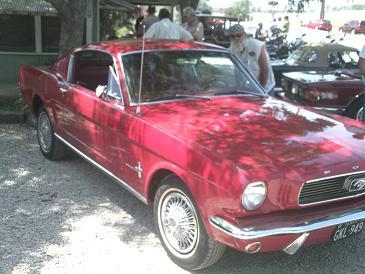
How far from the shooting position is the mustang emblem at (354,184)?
3.38 m

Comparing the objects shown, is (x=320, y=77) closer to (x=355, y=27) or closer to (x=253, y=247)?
(x=253, y=247)

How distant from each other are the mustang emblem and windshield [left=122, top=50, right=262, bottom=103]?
160cm

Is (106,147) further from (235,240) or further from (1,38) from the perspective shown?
(1,38)

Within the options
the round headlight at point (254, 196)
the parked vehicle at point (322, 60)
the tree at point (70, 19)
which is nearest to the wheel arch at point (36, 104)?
the tree at point (70, 19)

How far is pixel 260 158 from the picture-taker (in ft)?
10.6

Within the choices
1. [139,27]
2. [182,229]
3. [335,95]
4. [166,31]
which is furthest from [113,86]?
[139,27]

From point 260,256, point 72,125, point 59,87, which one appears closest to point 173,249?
point 260,256


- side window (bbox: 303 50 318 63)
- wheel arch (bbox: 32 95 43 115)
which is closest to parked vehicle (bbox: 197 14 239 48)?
side window (bbox: 303 50 318 63)

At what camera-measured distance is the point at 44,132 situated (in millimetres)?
6152

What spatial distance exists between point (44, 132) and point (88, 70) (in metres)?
1.05

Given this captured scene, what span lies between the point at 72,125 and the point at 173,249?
213 cm

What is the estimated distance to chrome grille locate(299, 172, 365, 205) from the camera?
10.5 ft

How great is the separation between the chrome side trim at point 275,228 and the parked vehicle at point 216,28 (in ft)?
65.3

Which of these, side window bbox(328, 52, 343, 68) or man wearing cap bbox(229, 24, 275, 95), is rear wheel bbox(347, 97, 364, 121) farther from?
side window bbox(328, 52, 343, 68)
